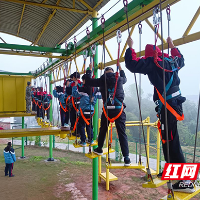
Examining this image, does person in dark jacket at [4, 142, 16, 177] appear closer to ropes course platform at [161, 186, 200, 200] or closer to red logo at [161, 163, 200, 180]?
ropes course platform at [161, 186, 200, 200]

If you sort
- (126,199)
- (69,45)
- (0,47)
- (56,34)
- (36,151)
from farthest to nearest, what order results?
1. (36,151)
2. (56,34)
3. (126,199)
4. (69,45)
5. (0,47)

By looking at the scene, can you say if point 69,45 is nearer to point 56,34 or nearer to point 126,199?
point 56,34

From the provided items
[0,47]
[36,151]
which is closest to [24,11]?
[0,47]

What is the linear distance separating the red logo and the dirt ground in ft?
18.0

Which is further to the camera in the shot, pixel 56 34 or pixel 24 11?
pixel 56 34

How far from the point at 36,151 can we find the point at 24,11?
9175mm

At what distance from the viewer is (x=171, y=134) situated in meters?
2.20

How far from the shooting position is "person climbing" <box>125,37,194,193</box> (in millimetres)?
2205

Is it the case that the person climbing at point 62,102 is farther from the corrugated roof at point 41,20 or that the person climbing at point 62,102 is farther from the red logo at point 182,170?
the red logo at point 182,170

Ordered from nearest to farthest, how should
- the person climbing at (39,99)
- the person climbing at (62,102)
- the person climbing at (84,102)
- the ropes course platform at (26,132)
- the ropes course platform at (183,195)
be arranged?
the ropes course platform at (183,195) < the person climbing at (84,102) < the ropes course platform at (26,132) < the person climbing at (62,102) < the person climbing at (39,99)

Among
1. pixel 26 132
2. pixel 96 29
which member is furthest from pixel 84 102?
pixel 26 132

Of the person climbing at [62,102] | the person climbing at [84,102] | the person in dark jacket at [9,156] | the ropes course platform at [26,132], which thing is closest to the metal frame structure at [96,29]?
the ropes course platform at [26,132]

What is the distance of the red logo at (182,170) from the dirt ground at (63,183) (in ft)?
18.0

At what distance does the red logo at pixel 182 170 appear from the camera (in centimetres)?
187
